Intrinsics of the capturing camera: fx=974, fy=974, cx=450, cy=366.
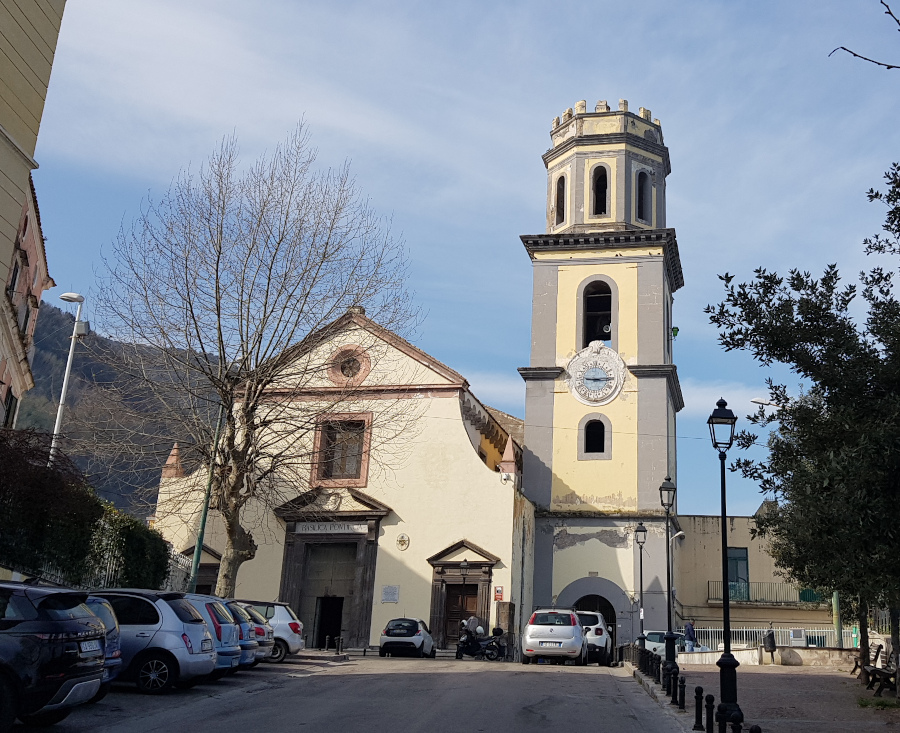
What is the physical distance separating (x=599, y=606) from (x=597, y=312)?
11.3 metres

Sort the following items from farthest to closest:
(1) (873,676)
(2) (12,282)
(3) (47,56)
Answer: (2) (12,282), (1) (873,676), (3) (47,56)

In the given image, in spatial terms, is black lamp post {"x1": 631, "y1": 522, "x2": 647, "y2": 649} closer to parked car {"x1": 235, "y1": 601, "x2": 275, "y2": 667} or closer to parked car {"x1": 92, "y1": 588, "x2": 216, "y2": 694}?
parked car {"x1": 235, "y1": 601, "x2": 275, "y2": 667}

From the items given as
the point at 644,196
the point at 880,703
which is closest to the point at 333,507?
the point at 644,196

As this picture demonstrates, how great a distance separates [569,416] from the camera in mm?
36219

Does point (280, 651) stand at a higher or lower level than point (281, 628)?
lower

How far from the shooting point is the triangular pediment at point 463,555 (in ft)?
101

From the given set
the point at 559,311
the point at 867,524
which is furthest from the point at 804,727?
the point at 559,311

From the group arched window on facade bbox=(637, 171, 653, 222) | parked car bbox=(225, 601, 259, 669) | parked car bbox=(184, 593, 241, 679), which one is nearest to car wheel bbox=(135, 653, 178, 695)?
parked car bbox=(184, 593, 241, 679)

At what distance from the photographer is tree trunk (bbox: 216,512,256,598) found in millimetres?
22031

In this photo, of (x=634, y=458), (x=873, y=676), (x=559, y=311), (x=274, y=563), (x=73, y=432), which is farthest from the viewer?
(x=559, y=311)

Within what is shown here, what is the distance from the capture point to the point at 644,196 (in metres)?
38.7

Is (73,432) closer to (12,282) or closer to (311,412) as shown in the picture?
(12,282)

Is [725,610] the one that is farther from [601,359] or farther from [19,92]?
[601,359]

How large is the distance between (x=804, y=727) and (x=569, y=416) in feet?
77.2
